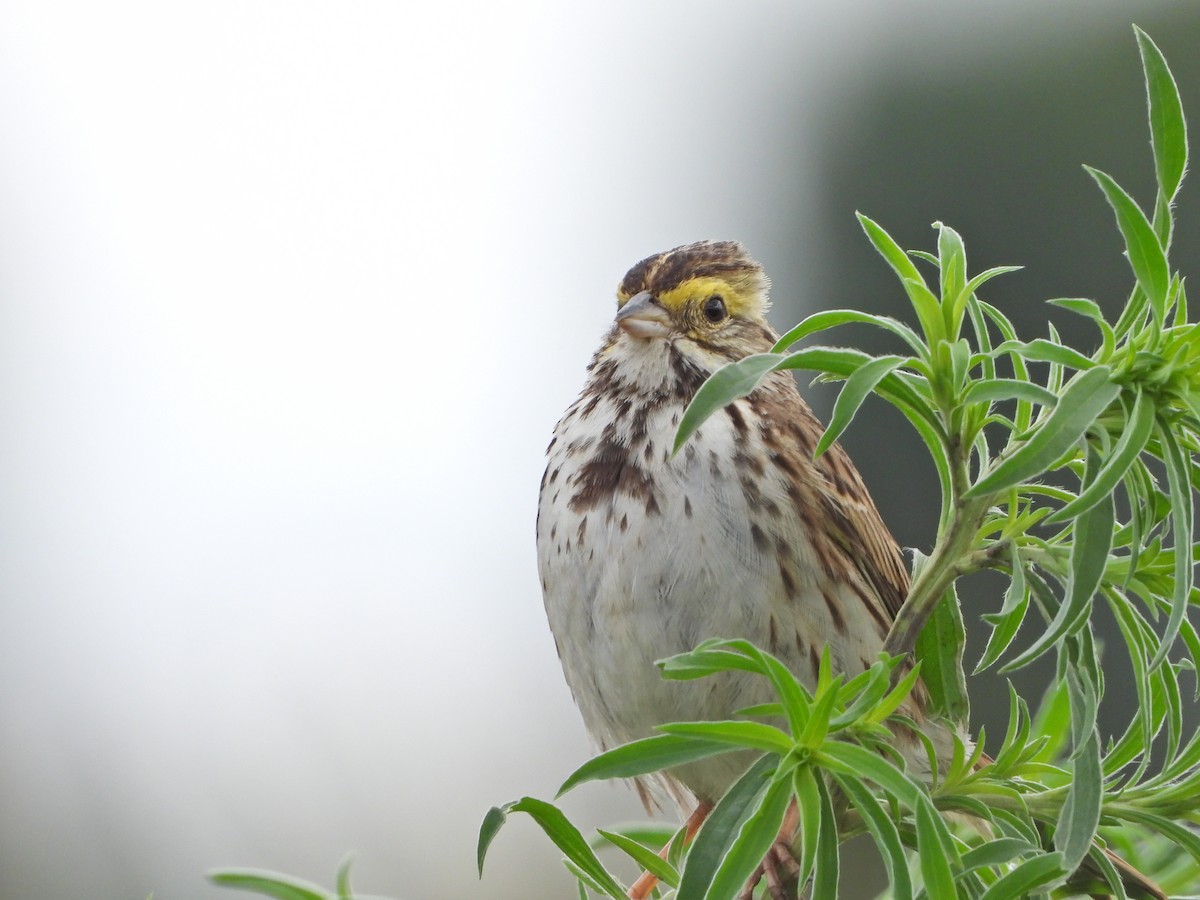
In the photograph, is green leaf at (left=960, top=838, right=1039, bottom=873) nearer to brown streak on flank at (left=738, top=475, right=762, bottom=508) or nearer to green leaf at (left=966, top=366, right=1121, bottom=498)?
green leaf at (left=966, top=366, right=1121, bottom=498)

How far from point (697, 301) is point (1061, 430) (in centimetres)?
152

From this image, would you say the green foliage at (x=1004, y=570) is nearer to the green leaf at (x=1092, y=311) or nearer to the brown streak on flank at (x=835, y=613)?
the green leaf at (x=1092, y=311)

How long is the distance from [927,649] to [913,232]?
20.3 feet

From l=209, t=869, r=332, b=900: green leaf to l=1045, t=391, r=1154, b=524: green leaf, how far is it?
0.63 meters

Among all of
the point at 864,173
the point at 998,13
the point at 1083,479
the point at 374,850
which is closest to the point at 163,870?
the point at 374,850

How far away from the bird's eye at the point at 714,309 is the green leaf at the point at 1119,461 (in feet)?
4.86

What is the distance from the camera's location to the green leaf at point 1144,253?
958 millimetres

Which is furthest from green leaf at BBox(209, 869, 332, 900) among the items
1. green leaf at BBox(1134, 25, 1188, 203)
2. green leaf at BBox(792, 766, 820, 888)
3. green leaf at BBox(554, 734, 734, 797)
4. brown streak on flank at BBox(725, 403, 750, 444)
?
brown streak on flank at BBox(725, 403, 750, 444)

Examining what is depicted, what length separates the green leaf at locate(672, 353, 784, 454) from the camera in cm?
93

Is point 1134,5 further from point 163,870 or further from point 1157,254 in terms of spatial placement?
point 1157,254

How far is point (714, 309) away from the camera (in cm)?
245

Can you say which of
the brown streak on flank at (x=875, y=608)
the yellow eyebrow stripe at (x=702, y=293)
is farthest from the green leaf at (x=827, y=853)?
the yellow eyebrow stripe at (x=702, y=293)

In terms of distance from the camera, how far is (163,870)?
19.1 feet

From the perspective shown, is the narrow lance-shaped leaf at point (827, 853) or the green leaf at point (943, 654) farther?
the green leaf at point (943, 654)
